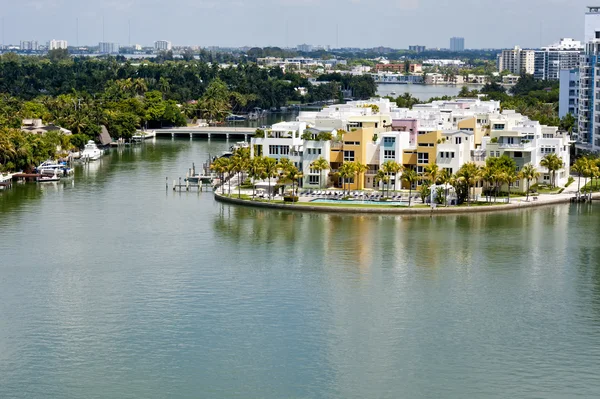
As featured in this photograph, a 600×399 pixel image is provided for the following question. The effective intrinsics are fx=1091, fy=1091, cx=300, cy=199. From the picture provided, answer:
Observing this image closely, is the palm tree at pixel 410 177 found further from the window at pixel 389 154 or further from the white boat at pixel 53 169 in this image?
the white boat at pixel 53 169

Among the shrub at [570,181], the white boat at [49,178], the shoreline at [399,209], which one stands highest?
the white boat at [49,178]

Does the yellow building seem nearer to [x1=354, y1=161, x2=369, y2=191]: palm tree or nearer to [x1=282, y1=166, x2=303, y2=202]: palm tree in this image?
[x1=354, y1=161, x2=369, y2=191]: palm tree

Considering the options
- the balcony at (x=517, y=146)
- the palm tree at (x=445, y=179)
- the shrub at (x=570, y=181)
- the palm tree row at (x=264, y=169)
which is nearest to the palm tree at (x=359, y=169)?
the palm tree row at (x=264, y=169)

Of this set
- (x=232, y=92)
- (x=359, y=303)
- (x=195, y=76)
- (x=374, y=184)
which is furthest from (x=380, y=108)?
(x=195, y=76)

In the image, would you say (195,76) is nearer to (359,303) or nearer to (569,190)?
(569,190)

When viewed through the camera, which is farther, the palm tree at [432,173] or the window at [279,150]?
the window at [279,150]

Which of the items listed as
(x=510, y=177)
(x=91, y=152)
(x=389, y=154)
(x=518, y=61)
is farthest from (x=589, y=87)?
(x=518, y=61)

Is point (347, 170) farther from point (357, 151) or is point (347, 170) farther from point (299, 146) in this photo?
point (299, 146)
